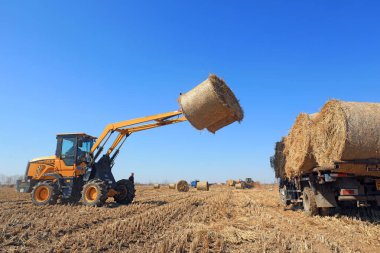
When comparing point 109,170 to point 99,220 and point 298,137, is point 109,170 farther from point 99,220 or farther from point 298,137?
point 298,137

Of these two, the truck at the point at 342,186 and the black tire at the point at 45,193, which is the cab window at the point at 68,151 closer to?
the black tire at the point at 45,193

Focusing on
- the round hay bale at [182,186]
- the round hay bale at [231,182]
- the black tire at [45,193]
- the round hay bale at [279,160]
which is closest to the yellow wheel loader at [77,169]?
the black tire at [45,193]

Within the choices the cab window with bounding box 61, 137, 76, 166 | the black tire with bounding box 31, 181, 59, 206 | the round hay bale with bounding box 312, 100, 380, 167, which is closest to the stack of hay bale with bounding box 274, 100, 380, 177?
the round hay bale with bounding box 312, 100, 380, 167

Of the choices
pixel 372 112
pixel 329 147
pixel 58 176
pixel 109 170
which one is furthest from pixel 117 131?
pixel 372 112

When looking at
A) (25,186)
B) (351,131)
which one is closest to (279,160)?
(351,131)

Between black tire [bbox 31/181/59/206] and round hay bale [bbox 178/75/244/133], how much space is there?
638 centimetres

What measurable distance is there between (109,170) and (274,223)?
7.82 m

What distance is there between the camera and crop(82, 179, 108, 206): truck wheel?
12.3 meters

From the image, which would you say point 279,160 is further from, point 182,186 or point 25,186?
point 182,186

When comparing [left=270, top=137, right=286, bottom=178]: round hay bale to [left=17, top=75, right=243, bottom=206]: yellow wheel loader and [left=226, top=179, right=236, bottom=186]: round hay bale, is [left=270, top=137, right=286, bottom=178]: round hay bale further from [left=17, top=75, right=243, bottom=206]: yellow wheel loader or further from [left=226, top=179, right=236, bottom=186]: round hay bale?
[left=226, top=179, right=236, bottom=186]: round hay bale

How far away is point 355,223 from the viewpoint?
829 centimetres

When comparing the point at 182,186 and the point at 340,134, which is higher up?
the point at 340,134

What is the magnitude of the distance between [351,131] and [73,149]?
1064cm

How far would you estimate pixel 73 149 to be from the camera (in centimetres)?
1409
